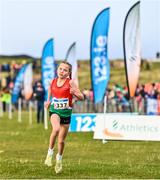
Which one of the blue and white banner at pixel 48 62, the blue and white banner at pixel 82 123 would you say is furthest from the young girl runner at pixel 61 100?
the blue and white banner at pixel 48 62

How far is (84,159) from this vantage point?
1495cm

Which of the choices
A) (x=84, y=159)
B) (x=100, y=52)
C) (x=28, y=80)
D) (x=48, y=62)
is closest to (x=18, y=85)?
(x=28, y=80)

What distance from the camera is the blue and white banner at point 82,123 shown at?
82.2 ft

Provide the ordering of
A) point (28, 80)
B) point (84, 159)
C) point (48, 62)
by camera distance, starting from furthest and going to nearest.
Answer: point (28, 80), point (48, 62), point (84, 159)

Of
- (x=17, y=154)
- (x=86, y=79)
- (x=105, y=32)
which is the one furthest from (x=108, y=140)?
(x=86, y=79)

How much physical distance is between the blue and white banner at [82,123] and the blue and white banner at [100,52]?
6.69 feet

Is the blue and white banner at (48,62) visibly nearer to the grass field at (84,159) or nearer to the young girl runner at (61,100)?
the grass field at (84,159)

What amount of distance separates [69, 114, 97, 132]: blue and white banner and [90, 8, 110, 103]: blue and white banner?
2039 mm

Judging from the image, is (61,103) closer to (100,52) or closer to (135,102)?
(100,52)

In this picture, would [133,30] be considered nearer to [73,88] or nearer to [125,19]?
[125,19]

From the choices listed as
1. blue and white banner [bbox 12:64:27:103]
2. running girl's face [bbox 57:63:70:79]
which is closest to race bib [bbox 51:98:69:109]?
running girl's face [bbox 57:63:70:79]

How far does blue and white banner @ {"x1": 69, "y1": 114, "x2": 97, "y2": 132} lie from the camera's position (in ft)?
82.2

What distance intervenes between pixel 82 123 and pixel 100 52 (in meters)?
3.72

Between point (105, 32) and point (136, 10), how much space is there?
8.84 feet
